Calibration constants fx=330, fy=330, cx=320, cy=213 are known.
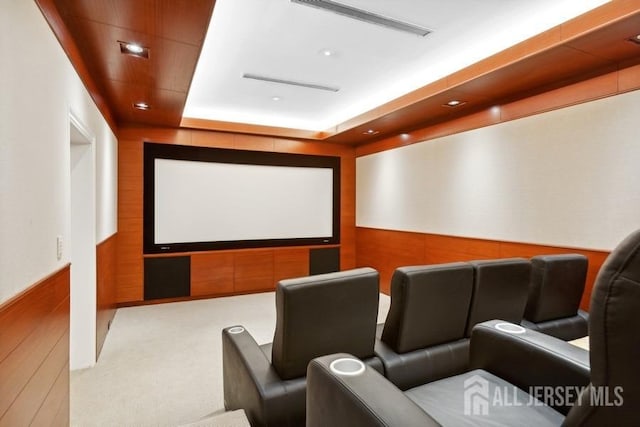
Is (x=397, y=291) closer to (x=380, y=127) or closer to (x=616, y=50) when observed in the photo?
(x=616, y=50)

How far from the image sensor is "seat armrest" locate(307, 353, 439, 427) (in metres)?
0.89

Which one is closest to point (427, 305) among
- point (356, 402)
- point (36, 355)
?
point (356, 402)

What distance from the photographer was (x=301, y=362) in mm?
1608

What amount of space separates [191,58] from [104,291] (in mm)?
2486

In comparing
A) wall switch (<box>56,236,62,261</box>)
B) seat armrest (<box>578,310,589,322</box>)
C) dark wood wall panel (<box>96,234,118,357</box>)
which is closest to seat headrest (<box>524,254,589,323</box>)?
seat armrest (<box>578,310,589,322</box>)

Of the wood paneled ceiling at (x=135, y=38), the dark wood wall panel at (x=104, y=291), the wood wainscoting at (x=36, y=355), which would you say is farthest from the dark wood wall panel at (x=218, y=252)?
the wood wainscoting at (x=36, y=355)

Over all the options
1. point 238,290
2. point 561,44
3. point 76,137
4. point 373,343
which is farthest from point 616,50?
point 238,290

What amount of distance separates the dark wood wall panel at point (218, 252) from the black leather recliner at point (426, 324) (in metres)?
3.61

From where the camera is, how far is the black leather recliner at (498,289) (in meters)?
2.01

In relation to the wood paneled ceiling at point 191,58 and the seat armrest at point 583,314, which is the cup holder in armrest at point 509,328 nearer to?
the seat armrest at point 583,314

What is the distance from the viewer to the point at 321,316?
1575 mm

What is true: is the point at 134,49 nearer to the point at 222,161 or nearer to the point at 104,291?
the point at 104,291

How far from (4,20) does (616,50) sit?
143 inches

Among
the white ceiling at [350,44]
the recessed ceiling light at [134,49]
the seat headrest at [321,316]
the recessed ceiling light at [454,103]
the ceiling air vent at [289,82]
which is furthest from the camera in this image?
the ceiling air vent at [289,82]
